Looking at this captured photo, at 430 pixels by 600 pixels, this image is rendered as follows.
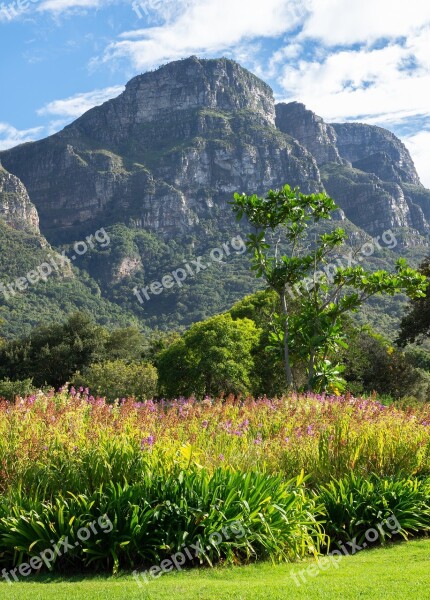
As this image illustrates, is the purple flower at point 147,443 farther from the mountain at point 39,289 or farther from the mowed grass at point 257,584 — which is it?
the mountain at point 39,289

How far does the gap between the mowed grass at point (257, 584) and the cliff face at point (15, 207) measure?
158 meters

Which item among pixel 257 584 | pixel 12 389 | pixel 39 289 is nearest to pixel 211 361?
pixel 257 584

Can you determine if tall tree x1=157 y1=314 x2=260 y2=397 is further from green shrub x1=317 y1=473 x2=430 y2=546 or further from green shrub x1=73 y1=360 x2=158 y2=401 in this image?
green shrub x1=317 y1=473 x2=430 y2=546

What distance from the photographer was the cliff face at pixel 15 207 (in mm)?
157125

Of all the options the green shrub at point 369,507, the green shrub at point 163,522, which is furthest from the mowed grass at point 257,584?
the green shrub at point 369,507

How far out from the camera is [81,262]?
6068 inches

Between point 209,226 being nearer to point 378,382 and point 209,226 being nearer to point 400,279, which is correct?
point 378,382

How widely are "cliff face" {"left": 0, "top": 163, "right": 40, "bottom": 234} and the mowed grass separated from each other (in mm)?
157779

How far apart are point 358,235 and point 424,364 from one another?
97.4 meters

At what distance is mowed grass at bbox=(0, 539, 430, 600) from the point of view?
4.33 m

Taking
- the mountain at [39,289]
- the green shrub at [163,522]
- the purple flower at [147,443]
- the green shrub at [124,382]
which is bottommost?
the green shrub at [124,382]

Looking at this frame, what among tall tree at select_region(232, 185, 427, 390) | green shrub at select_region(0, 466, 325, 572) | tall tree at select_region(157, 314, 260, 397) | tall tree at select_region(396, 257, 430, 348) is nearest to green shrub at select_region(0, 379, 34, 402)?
tall tree at select_region(157, 314, 260, 397)

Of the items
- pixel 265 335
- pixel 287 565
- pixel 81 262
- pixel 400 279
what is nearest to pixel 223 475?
pixel 287 565

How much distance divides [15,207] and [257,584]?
168m
